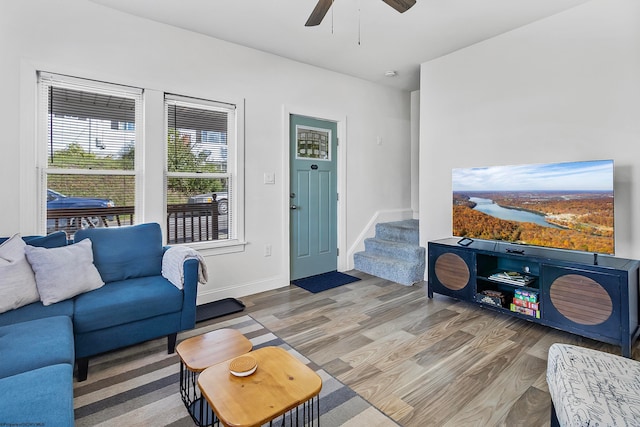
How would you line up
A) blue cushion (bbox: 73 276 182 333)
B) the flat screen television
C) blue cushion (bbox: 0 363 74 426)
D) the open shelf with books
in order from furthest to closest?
the flat screen television
the open shelf with books
blue cushion (bbox: 73 276 182 333)
blue cushion (bbox: 0 363 74 426)

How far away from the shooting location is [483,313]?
10.1 feet

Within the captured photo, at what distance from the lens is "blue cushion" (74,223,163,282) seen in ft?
8.14

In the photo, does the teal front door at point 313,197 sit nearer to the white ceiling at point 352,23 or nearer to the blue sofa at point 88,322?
the white ceiling at point 352,23

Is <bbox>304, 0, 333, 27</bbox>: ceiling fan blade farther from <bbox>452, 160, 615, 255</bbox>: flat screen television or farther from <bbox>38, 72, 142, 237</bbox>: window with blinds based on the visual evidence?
<bbox>452, 160, 615, 255</bbox>: flat screen television

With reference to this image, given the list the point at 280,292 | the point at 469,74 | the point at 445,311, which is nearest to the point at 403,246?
the point at 445,311

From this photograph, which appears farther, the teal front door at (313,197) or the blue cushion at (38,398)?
the teal front door at (313,197)

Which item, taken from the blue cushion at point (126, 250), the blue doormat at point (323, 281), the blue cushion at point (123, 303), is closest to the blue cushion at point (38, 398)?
the blue cushion at point (123, 303)

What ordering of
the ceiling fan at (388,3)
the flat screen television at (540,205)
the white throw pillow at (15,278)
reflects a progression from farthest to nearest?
the flat screen television at (540,205) < the ceiling fan at (388,3) < the white throw pillow at (15,278)

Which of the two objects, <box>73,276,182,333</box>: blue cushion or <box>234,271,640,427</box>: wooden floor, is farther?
<box>73,276,182,333</box>: blue cushion

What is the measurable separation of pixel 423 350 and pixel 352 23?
9.41 ft

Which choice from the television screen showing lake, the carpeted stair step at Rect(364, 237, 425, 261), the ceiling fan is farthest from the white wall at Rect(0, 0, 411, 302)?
the television screen showing lake

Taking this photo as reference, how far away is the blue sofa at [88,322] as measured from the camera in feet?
3.87

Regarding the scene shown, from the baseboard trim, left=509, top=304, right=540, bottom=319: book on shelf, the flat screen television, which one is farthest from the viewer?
the baseboard trim

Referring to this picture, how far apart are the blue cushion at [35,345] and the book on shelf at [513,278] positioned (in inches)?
121
